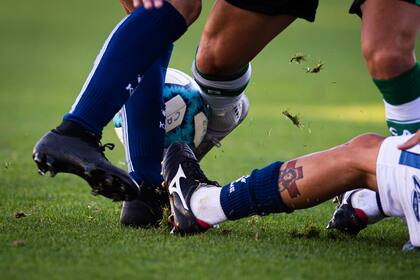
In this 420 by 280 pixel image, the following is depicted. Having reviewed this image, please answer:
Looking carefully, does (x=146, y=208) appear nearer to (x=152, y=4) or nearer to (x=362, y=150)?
(x=152, y=4)

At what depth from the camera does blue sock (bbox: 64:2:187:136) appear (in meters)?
3.08

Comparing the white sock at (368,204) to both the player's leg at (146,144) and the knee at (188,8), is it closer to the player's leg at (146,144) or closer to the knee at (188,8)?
the player's leg at (146,144)

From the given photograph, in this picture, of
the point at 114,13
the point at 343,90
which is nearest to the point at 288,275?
the point at 343,90

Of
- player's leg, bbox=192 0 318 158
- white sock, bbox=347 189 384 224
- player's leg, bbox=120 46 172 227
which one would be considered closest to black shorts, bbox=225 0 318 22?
player's leg, bbox=192 0 318 158

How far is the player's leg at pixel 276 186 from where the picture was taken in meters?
3.01

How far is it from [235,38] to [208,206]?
69cm

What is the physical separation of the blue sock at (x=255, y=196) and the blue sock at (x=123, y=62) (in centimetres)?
51

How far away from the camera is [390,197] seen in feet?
9.79

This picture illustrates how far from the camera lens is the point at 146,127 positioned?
363 centimetres

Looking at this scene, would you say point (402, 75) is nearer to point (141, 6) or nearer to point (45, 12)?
point (141, 6)

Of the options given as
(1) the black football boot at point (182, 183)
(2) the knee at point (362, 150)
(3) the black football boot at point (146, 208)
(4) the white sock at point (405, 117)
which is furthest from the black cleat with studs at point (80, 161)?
(4) the white sock at point (405, 117)

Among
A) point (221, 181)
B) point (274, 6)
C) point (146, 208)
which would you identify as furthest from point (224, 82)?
point (221, 181)

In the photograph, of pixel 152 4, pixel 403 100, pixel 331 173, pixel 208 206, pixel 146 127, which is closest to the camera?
pixel 331 173

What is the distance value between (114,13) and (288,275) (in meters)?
18.5
